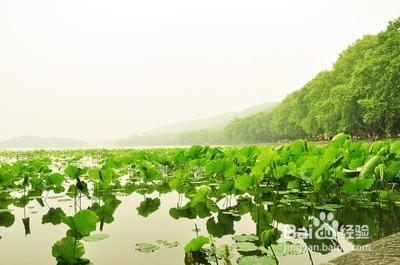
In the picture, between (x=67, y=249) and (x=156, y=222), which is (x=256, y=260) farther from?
(x=156, y=222)

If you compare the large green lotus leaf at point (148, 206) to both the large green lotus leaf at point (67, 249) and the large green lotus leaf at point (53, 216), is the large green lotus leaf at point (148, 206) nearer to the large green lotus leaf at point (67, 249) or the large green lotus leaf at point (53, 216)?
the large green lotus leaf at point (53, 216)

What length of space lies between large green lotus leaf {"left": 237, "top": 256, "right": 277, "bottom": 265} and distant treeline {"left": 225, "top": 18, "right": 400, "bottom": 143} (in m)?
21.5

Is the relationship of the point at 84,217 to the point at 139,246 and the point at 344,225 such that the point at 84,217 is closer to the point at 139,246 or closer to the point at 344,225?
the point at 139,246

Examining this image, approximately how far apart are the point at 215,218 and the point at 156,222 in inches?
23.9

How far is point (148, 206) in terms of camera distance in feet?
15.8

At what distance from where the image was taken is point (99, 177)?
556 cm

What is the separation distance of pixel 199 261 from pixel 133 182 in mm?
5216

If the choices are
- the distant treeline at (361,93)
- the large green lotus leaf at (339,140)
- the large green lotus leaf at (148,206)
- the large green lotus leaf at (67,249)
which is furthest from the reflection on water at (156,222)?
the distant treeline at (361,93)

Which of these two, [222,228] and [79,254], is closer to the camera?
[79,254]

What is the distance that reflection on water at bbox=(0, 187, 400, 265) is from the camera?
273 centimetres

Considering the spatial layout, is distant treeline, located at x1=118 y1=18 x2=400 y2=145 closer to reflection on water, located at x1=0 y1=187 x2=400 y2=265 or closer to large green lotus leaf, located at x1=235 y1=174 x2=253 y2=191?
reflection on water, located at x1=0 y1=187 x2=400 y2=265

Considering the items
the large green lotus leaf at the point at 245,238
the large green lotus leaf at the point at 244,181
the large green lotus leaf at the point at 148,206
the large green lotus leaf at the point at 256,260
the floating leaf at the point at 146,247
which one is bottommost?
the large green lotus leaf at the point at 148,206

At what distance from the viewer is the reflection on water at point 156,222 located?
2732mm

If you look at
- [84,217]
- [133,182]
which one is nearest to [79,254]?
[84,217]
